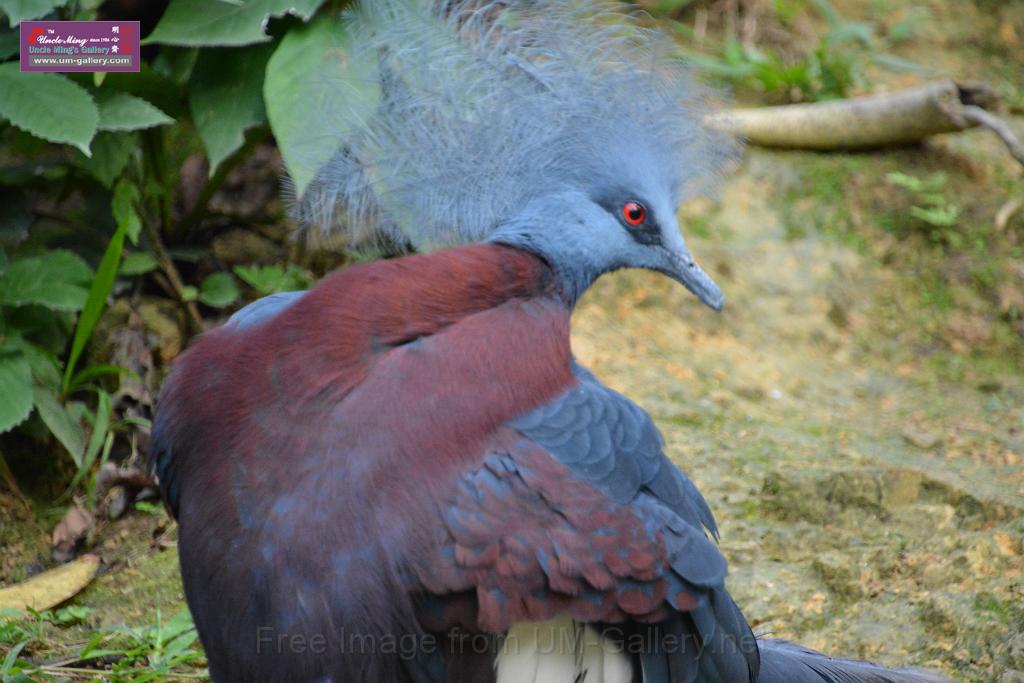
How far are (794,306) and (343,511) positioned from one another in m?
3.24

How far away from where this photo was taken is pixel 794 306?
466 cm

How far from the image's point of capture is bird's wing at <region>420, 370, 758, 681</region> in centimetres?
186

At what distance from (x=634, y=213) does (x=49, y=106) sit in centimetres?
192

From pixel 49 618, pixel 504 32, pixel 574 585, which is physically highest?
pixel 504 32

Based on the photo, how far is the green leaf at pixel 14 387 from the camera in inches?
120

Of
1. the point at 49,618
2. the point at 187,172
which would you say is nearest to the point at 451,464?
the point at 49,618

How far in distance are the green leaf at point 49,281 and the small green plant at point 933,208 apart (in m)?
3.63

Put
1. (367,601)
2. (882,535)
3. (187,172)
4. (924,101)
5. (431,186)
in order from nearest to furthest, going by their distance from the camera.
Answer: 1. (367,601)
2. (431,186)
3. (882,535)
4. (187,172)
5. (924,101)

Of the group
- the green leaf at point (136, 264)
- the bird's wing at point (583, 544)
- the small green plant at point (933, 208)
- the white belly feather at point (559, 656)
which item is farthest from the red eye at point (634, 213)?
the small green plant at point (933, 208)

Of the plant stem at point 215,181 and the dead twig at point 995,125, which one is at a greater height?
the plant stem at point 215,181

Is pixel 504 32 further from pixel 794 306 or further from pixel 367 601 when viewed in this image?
pixel 794 306

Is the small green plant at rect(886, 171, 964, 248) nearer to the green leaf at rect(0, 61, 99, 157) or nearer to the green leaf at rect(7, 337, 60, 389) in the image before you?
the green leaf at rect(0, 61, 99, 157)

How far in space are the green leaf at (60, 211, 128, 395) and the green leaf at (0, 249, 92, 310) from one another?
4cm

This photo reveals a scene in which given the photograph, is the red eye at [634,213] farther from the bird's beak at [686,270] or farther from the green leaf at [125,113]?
the green leaf at [125,113]
